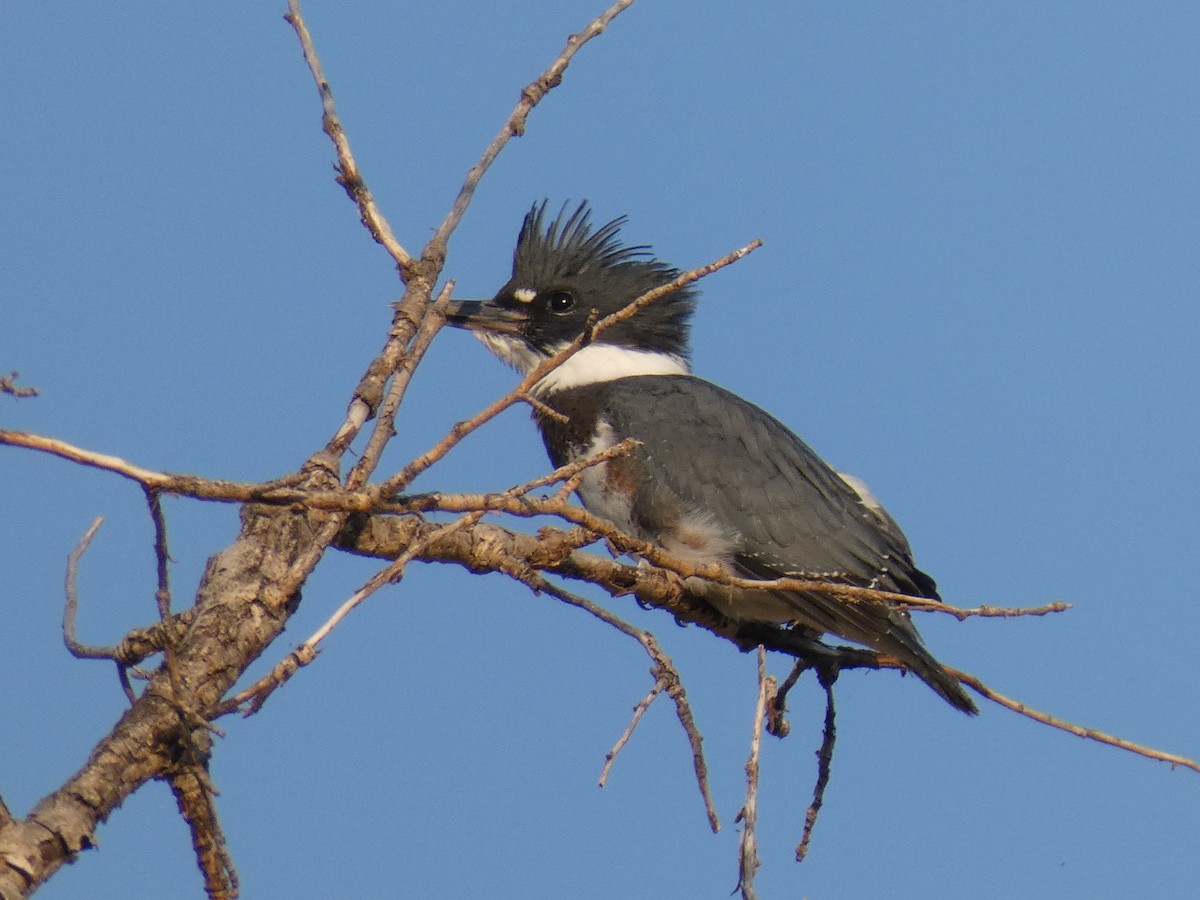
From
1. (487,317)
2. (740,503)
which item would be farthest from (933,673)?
(487,317)

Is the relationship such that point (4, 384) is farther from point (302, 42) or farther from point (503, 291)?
point (503, 291)

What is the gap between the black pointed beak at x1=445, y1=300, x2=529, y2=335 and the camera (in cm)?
357

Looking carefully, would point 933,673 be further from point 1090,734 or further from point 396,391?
point 396,391

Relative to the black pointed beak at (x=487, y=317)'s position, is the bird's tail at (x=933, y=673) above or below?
below

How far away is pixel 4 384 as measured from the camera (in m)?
1.52

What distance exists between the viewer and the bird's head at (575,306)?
353cm

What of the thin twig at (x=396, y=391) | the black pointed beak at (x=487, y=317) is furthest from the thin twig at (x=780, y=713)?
the black pointed beak at (x=487, y=317)

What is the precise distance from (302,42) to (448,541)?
0.72 metres

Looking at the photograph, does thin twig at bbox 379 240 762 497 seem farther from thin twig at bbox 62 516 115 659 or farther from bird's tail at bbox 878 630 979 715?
bird's tail at bbox 878 630 979 715

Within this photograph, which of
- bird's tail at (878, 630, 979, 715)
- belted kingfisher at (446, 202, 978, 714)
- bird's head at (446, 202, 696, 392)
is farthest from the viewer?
bird's head at (446, 202, 696, 392)

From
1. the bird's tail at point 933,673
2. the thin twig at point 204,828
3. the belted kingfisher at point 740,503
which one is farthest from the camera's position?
the belted kingfisher at point 740,503

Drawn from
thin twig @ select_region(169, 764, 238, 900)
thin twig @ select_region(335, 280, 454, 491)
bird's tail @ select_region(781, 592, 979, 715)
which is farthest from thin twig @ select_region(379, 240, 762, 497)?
bird's tail @ select_region(781, 592, 979, 715)

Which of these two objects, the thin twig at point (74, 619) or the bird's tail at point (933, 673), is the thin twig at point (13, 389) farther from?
the bird's tail at point (933, 673)

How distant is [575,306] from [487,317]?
23cm
